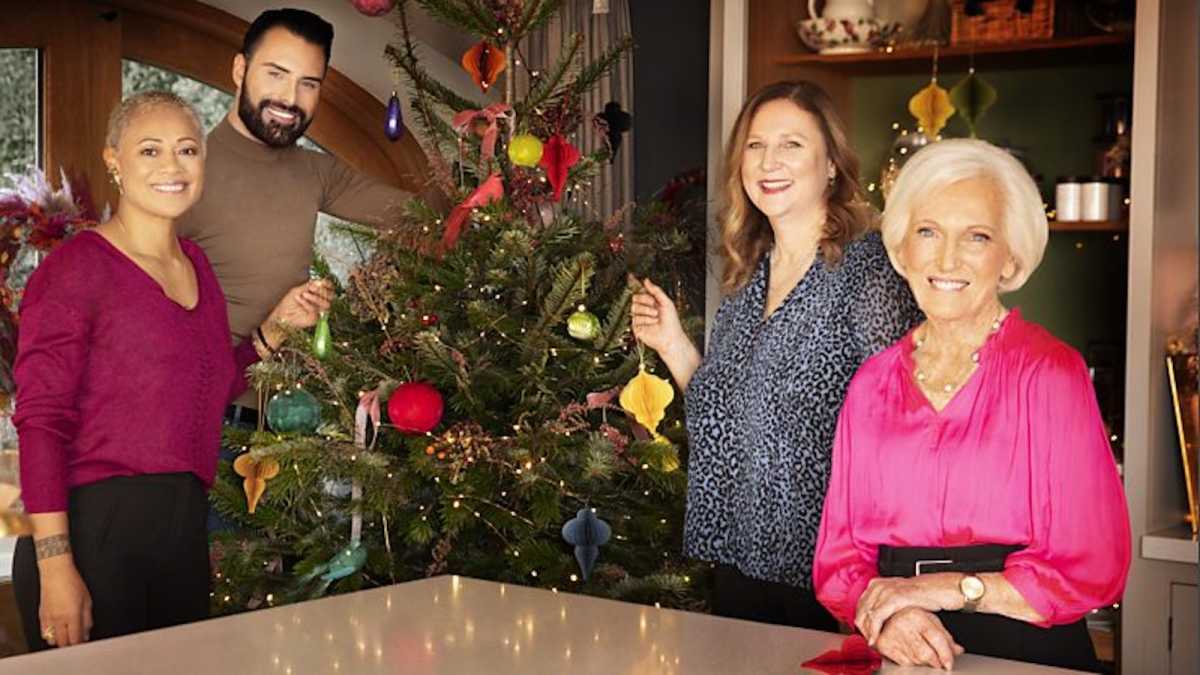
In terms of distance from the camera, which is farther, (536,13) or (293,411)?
(536,13)

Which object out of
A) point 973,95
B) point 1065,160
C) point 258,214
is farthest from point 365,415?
point 1065,160

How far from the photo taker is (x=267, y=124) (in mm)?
2803

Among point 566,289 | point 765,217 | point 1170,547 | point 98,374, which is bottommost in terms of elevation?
point 1170,547

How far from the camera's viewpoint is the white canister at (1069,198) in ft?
11.8

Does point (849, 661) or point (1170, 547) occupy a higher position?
point (849, 661)

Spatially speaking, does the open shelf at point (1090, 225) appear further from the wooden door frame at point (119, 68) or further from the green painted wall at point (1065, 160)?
the wooden door frame at point (119, 68)

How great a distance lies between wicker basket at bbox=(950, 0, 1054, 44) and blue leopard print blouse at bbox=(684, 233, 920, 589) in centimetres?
154

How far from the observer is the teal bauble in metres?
2.78

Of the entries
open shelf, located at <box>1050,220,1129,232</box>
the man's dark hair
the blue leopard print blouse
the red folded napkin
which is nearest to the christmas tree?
the man's dark hair

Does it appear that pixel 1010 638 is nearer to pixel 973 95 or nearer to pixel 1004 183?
pixel 1004 183

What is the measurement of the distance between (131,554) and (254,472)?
0.32 meters

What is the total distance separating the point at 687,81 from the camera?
14.4ft

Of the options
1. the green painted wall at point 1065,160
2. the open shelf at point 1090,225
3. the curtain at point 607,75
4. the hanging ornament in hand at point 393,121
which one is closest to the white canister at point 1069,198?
the open shelf at point 1090,225

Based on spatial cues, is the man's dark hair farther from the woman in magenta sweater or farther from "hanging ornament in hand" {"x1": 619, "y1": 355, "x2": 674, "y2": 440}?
"hanging ornament in hand" {"x1": 619, "y1": 355, "x2": 674, "y2": 440}
